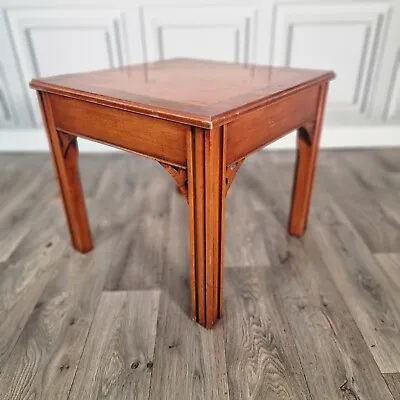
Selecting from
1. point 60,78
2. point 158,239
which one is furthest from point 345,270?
point 60,78

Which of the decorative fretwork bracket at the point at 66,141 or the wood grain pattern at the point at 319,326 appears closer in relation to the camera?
the wood grain pattern at the point at 319,326

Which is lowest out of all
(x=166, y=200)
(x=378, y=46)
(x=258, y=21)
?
(x=166, y=200)

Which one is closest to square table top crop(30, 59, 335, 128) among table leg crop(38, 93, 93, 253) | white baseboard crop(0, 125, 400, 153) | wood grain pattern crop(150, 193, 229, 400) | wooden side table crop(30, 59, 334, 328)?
wooden side table crop(30, 59, 334, 328)

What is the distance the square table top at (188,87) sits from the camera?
30.1 inches

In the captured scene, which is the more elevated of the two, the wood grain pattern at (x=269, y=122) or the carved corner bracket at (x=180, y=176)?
the wood grain pattern at (x=269, y=122)

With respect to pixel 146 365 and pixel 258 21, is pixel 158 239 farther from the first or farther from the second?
pixel 258 21

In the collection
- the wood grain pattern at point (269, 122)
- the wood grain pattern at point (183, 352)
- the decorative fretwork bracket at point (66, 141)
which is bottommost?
the wood grain pattern at point (183, 352)

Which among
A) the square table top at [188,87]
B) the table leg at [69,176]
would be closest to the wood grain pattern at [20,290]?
the table leg at [69,176]

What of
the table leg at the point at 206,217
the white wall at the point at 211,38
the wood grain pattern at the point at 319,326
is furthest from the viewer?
the white wall at the point at 211,38

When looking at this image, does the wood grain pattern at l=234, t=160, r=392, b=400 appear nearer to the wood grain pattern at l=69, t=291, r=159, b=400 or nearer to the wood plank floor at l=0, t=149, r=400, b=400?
the wood plank floor at l=0, t=149, r=400, b=400

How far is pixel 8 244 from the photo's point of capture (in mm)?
1354

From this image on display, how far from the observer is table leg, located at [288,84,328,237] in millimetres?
1138

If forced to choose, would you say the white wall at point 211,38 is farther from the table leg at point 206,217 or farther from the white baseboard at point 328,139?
the table leg at point 206,217

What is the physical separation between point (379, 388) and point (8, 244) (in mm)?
1245
